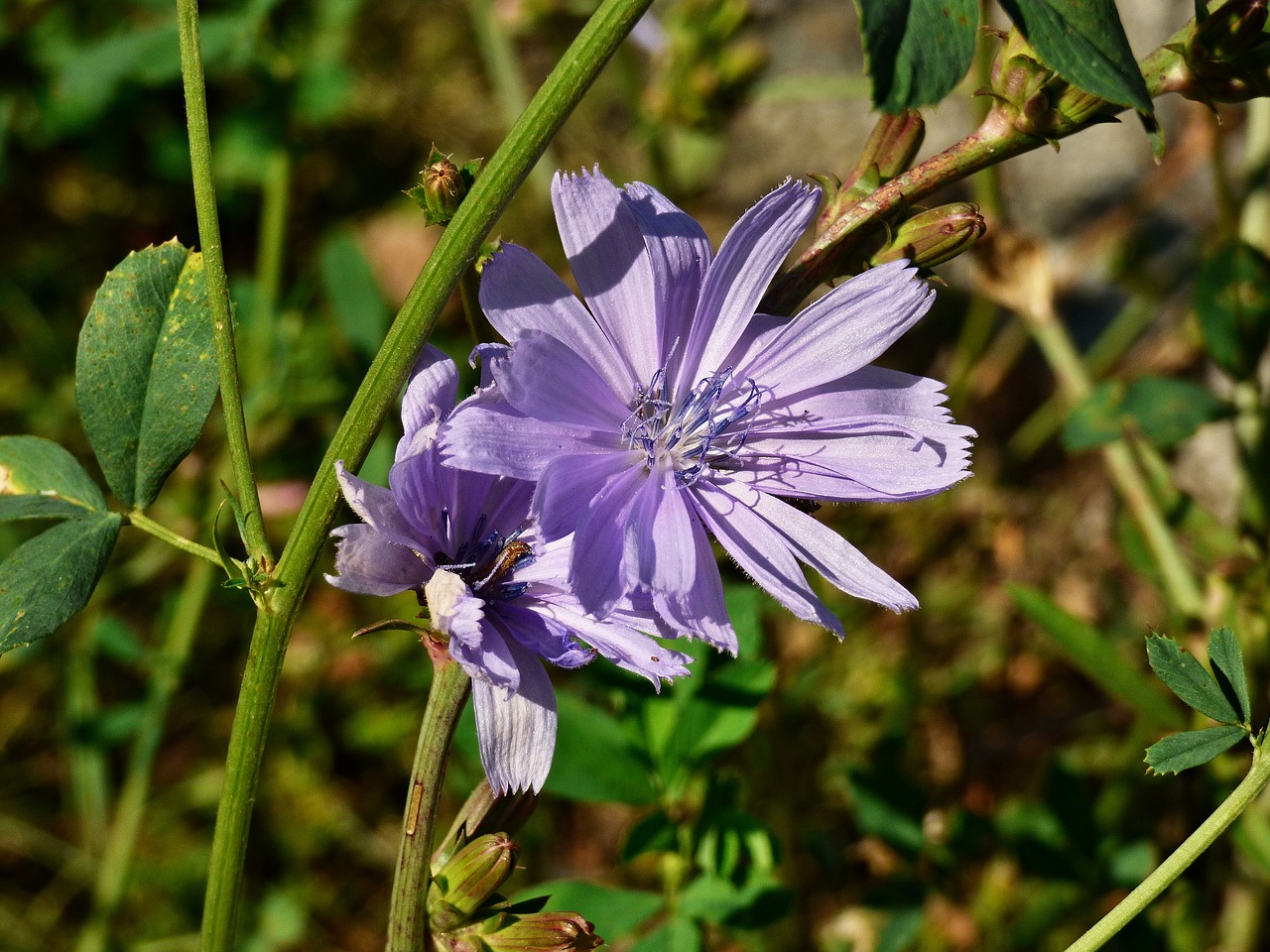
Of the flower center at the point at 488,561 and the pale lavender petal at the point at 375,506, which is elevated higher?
the pale lavender petal at the point at 375,506

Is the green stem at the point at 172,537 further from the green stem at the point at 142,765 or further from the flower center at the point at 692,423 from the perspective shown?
the green stem at the point at 142,765

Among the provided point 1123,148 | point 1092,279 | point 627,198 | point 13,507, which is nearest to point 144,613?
point 13,507

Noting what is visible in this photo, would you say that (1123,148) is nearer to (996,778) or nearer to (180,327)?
(996,778)

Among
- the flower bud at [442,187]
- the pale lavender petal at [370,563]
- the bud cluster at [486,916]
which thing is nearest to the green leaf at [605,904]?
the bud cluster at [486,916]

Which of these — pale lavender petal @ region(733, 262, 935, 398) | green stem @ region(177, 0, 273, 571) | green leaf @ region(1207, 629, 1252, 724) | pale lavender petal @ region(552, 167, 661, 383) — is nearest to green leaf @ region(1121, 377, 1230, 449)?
green leaf @ region(1207, 629, 1252, 724)

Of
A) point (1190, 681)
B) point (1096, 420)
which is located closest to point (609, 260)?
point (1190, 681)

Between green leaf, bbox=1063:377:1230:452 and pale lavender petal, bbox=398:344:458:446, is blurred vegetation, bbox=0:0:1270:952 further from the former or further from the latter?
pale lavender petal, bbox=398:344:458:446
